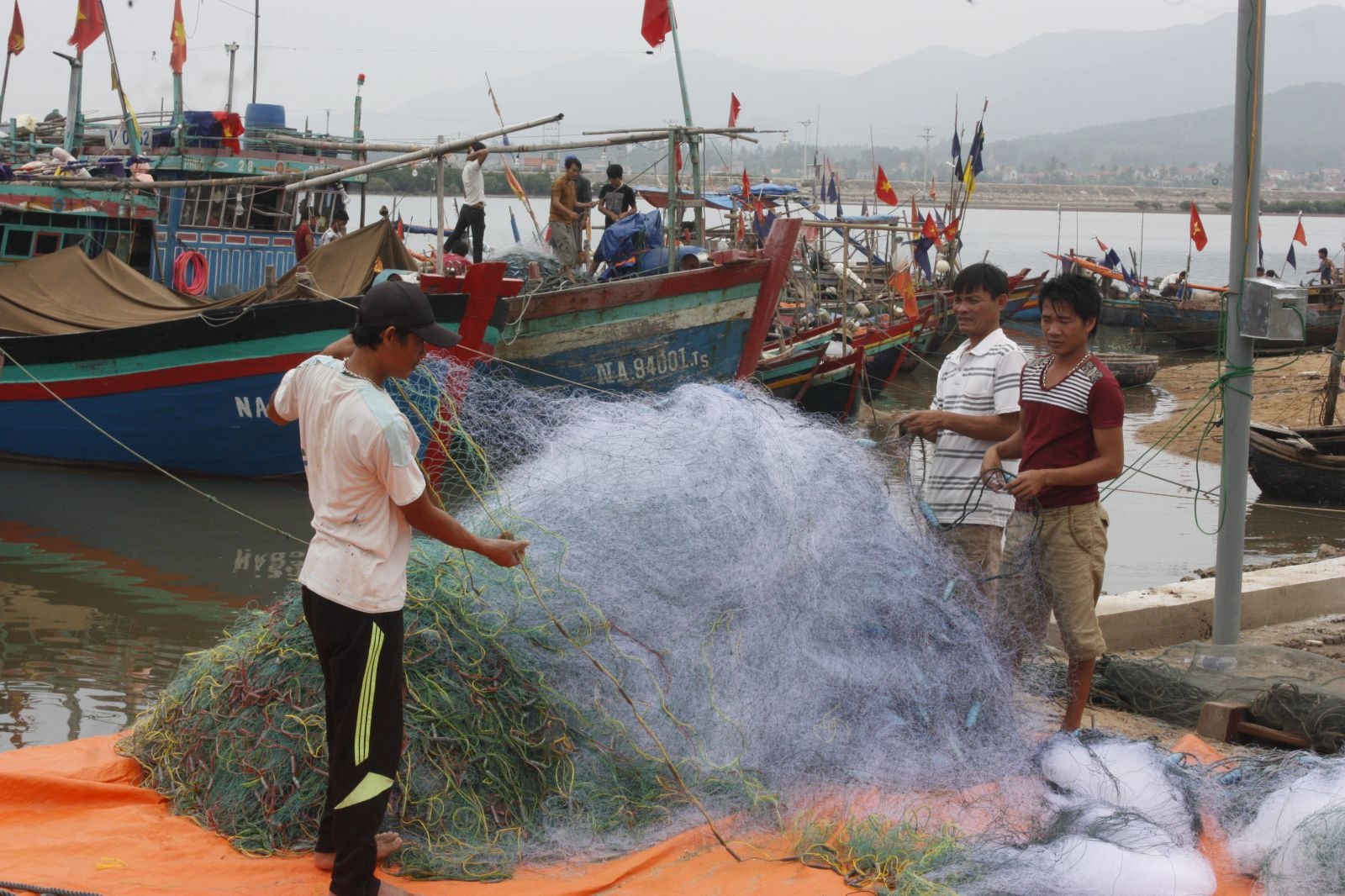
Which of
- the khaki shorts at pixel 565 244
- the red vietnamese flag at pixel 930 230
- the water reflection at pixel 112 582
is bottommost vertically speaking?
the water reflection at pixel 112 582

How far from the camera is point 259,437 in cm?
1198

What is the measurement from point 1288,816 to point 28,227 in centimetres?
1441

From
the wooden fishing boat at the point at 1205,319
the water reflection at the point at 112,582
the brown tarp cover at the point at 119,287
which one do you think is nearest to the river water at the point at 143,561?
the water reflection at the point at 112,582

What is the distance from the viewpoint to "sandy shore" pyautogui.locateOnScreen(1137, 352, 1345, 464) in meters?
16.2

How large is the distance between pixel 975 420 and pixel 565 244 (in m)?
8.84

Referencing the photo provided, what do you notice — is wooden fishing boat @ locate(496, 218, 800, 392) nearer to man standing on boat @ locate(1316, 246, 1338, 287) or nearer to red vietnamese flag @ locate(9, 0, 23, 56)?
red vietnamese flag @ locate(9, 0, 23, 56)

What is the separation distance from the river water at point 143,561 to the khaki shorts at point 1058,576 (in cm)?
220

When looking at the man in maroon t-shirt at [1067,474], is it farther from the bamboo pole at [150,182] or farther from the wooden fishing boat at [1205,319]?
the wooden fishing boat at [1205,319]

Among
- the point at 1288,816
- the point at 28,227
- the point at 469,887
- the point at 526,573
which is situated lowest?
the point at 469,887

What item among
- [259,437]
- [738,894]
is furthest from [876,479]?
[259,437]

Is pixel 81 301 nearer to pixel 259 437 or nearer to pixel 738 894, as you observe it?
pixel 259 437

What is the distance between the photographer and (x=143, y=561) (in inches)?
380

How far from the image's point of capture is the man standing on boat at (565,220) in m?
12.4

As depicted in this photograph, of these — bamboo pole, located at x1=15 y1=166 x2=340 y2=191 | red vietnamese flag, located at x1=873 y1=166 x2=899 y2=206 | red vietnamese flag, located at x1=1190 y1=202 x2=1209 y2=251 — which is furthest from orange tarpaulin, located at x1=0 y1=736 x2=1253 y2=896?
red vietnamese flag, located at x1=1190 y1=202 x2=1209 y2=251
